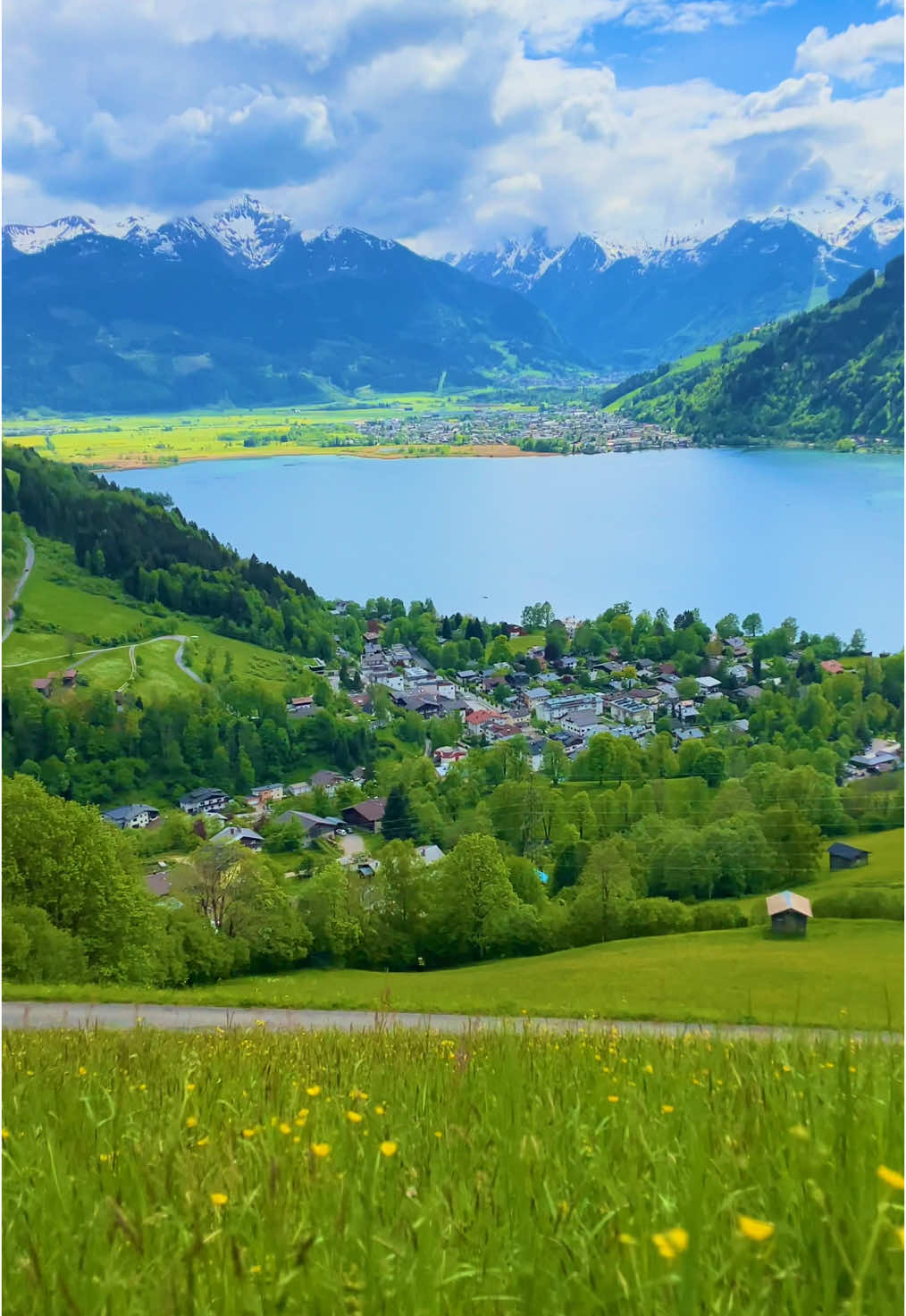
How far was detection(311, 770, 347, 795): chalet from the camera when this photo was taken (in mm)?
49031

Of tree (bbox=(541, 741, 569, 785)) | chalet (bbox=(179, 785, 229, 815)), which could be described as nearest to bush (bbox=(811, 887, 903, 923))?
tree (bbox=(541, 741, 569, 785))

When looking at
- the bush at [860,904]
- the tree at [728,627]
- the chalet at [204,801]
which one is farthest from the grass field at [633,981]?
the tree at [728,627]

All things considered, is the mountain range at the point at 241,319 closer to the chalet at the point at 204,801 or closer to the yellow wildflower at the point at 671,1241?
the chalet at the point at 204,801

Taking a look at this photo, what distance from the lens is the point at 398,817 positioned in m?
41.8

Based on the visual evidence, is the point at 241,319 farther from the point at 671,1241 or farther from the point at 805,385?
the point at 671,1241

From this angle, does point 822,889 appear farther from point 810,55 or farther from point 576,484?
point 576,484

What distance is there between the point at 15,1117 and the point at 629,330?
522 ft

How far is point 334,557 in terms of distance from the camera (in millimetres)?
85562

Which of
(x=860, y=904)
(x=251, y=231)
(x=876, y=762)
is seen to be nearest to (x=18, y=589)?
(x=876, y=762)

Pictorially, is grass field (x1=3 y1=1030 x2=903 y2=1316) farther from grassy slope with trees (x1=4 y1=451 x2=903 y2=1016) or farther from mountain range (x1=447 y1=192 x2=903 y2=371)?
mountain range (x1=447 y1=192 x2=903 y2=371)

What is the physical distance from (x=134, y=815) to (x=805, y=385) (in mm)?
87008

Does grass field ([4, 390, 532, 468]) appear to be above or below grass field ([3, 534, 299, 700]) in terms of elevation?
above

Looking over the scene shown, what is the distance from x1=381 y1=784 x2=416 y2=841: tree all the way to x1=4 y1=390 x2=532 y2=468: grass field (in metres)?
66.4

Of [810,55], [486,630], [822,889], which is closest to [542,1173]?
[810,55]
